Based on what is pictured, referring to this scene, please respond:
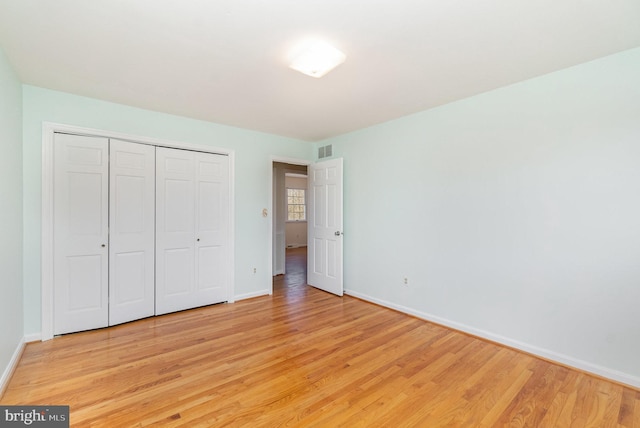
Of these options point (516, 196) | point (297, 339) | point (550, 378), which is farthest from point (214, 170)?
point (550, 378)

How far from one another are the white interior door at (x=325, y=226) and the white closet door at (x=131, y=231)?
233 cm

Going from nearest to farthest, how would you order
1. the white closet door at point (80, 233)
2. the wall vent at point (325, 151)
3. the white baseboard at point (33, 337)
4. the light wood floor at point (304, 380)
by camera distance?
the light wood floor at point (304, 380) → the white baseboard at point (33, 337) → the white closet door at point (80, 233) → the wall vent at point (325, 151)

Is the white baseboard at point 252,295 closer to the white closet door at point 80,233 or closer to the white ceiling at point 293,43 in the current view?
the white closet door at point 80,233

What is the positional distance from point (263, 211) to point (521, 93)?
11.1ft

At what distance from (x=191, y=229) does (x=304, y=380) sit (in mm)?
2421

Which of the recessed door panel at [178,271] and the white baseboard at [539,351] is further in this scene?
the recessed door panel at [178,271]

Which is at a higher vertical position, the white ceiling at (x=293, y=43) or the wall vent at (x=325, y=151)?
the white ceiling at (x=293, y=43)

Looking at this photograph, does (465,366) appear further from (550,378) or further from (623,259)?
(623,259)

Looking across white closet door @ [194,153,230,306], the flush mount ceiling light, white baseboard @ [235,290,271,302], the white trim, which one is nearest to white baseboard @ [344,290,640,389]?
white baseboard @ [235,290,271,302]

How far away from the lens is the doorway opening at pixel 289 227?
18.1 ft

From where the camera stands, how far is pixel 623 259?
2115 millimetres

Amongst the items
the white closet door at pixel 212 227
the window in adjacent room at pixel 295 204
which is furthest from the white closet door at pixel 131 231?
the window in adjacent room at pixel 295 204

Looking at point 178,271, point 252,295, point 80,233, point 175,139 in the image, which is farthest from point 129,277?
point 175,139

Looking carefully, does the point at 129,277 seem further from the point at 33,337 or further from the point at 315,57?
the point at 315,57
